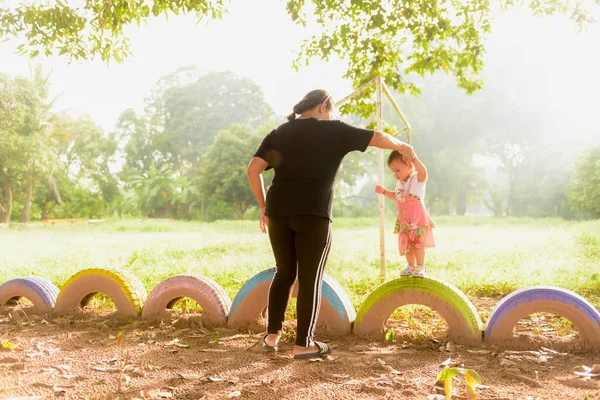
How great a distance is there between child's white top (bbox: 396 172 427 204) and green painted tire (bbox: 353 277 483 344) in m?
0.82

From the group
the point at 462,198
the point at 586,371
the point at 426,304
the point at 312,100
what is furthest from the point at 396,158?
the point at 462,198

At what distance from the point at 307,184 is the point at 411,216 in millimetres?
1515

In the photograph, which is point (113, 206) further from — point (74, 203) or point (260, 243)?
point (260, 243)

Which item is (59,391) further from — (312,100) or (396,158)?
(396,158)

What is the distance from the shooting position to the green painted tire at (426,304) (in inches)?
180

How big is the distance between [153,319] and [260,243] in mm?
9400

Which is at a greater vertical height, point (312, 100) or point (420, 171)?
point (312, 100)

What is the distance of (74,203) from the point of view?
40.7 m

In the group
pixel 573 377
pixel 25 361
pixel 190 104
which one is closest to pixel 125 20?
pixel 25 361

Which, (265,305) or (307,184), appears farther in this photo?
(265,305)

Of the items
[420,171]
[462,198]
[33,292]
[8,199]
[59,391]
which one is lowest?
[59,391]

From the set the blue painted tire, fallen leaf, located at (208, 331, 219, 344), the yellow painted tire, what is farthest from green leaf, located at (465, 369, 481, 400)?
the yellow painted tire

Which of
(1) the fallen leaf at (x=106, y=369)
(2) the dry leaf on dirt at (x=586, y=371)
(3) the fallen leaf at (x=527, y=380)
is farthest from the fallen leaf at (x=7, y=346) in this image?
(2) the dry leaf on dirt at (x=586, y=371)

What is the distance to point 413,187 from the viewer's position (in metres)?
5.00
